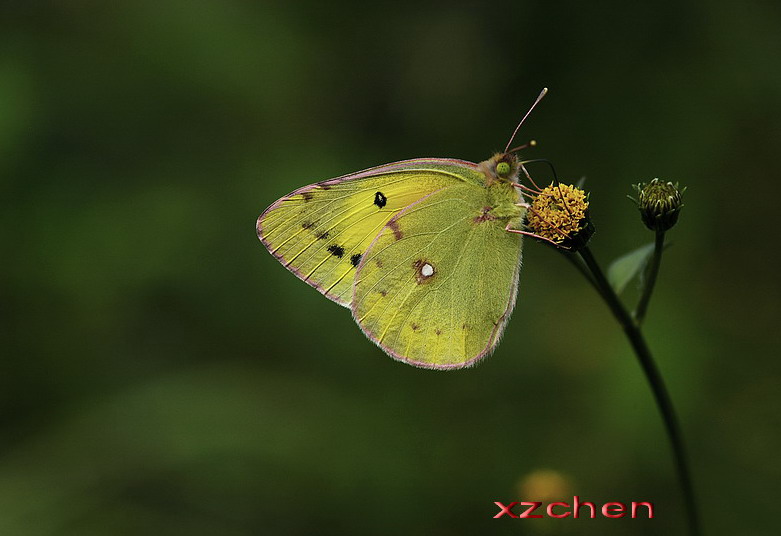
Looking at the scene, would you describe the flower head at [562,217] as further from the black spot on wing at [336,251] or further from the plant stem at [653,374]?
the black spot on wing at [336,251]

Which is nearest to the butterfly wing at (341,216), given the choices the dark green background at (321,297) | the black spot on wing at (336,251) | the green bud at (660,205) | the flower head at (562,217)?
the black spot on wing at (336,251)

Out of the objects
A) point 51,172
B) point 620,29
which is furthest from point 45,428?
point 620,29

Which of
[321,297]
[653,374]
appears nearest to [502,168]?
[653,374]

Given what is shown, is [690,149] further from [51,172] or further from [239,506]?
[51,172]

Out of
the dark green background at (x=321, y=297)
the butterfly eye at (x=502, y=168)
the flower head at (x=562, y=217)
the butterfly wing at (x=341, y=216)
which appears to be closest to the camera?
the flower head at (x=562, y=217)

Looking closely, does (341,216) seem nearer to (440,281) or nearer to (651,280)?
(440,281)

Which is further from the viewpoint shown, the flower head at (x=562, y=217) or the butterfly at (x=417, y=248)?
the butterfly at (x=417, y=248)

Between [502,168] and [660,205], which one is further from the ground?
[502,168]
